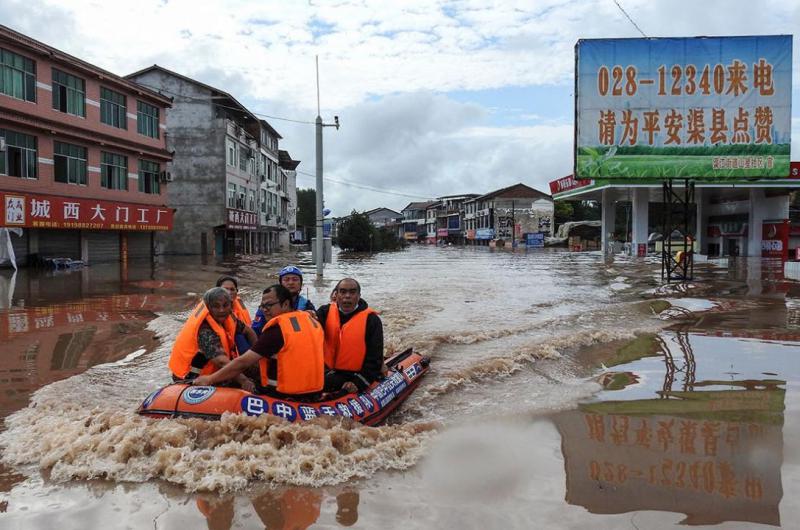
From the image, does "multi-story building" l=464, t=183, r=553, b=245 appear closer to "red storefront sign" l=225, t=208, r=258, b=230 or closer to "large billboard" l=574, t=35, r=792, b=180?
"red storefront sign" l=225, t=208, r=258, b=230

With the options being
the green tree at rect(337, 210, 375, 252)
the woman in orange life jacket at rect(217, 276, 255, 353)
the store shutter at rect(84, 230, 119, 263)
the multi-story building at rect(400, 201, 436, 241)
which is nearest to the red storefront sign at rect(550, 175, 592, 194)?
the green tree at rect(337, 210, 375, 252)

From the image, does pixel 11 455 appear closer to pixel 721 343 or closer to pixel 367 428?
pixel 367 428

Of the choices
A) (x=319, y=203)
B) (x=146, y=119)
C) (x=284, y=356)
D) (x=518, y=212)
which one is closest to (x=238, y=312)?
(x=284, y=356)

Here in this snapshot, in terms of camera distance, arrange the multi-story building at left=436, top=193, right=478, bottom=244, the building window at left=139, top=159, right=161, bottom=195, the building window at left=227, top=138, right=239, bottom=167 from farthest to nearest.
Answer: the multi-story building at left=436, top=193, right=478, bottom=244 < the building window at left=227, top=138, right=239, bottom=167 < the building window at left=139, top=159, right=161, bottom=195

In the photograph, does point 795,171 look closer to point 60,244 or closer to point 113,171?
point 113,171

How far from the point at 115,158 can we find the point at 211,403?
91.7ft

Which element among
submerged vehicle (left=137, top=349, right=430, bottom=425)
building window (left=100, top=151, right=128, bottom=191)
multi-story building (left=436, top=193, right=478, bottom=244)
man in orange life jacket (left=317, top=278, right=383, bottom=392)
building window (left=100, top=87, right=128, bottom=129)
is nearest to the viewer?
submerged vehicle (left=137, top=349, right=430, bottom=425)

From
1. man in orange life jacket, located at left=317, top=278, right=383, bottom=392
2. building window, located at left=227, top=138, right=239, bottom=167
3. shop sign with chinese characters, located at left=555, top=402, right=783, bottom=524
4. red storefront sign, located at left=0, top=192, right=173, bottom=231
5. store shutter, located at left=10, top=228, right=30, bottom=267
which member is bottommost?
shop sign with chinese characters, located at left=555, top=402, right=783, bottom=524

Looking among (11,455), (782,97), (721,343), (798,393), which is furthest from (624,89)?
(11,455)

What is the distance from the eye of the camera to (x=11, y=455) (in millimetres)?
5273

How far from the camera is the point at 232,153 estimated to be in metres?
42.5

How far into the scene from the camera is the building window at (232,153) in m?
41.7

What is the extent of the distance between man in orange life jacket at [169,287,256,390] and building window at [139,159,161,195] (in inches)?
1123

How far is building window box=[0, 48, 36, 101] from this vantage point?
23156 millimetres
